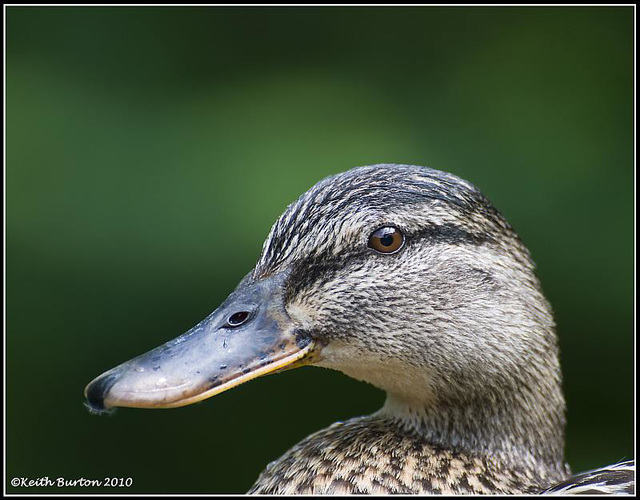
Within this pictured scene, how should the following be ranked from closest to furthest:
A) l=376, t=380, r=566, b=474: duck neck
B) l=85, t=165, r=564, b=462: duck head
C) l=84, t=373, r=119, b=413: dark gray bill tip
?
l=84, t=373, r=119, b=413: dark gray bill tip < l=85, t=165, r=564, b=462: duck head < l=376, t=380, r=566, b=474: duck neck

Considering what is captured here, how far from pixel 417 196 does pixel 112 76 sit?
1630 mm

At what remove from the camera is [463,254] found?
53.1 inches

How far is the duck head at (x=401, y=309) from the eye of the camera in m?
1.28

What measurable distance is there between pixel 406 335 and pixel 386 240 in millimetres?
160

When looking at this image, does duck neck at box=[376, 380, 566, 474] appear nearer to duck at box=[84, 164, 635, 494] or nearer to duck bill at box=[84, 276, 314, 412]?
duck at box=[84, 164, 635, 494]

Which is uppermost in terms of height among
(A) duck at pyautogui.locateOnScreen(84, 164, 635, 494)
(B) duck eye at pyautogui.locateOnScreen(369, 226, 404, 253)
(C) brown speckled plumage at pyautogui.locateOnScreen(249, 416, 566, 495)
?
(B) duck eye at pyautogui.locateOnScreen(369, 226, 404, 253)

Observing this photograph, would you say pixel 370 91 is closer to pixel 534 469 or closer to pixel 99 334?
pixel 99 334

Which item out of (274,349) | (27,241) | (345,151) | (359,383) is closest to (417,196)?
(274,349)

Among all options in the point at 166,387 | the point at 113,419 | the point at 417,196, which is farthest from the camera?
the point at 113,419

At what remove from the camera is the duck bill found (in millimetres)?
1174

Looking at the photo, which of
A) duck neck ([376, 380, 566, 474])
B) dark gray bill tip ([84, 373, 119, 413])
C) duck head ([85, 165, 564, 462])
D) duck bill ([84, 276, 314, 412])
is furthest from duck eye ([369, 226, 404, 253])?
dark gray bill tip ([84, 373, 119, 413])

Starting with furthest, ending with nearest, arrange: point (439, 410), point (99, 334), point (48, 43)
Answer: point (48, 43) → point (99, 334) → point (439, 410)

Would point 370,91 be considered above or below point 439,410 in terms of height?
above

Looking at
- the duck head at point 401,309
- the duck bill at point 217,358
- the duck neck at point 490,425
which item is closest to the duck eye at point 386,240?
the duck head at point 401,309
